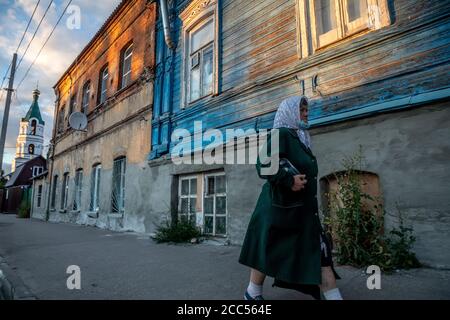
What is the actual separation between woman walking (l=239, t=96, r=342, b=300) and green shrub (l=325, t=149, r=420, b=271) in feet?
5.09

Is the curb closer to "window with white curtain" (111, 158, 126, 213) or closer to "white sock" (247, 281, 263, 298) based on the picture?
"white sock" (247, 281, 263, 298)

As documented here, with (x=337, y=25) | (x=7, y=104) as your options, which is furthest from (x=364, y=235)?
(x=7, y=104)

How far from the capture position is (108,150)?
10.7m

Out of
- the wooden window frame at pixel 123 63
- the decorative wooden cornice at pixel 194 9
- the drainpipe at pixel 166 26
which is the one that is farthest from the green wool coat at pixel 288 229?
the wooden window frame at pixel 123 63

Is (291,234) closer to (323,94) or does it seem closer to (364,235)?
(364,235)

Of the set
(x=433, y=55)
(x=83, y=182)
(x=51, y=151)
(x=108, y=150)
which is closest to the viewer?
(x=433, y=55)

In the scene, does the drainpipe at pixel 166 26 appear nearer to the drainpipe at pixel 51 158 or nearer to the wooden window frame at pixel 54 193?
the wooden window frame at pixel 54 193

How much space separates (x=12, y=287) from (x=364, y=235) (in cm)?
355

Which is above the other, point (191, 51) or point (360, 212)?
point (191, 51)

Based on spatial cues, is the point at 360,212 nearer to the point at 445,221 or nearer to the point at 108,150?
the point at 445,221

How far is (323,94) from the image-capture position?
4723 mm

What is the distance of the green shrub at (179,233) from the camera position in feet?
20.6
